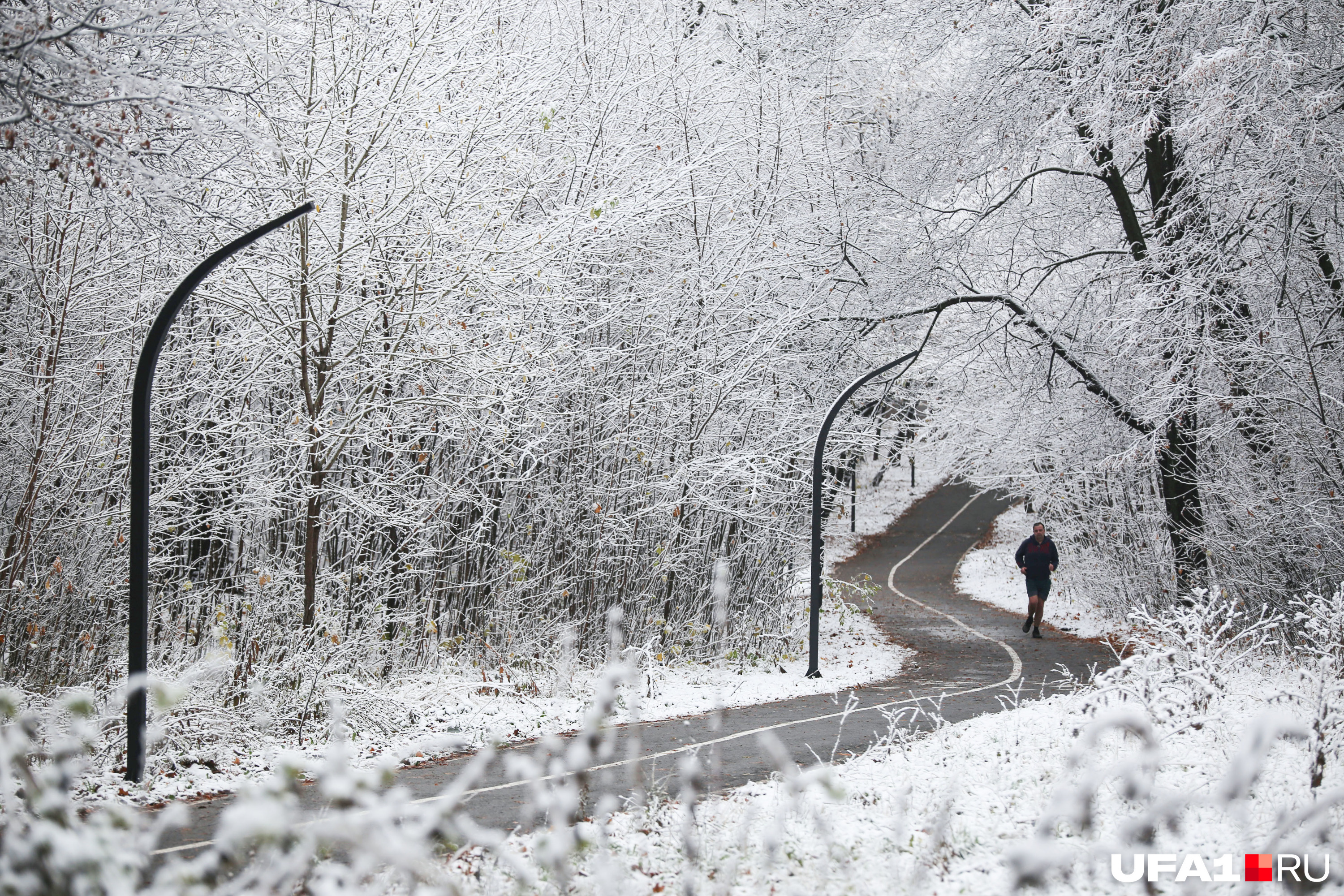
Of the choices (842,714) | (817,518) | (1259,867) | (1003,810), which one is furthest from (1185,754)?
(817,518)

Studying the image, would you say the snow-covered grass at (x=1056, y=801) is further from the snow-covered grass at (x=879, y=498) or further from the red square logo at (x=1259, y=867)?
the snow-covered grass at (x=879, y=498)

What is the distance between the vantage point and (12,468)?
31.3 feet

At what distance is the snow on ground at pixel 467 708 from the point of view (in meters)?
7.25

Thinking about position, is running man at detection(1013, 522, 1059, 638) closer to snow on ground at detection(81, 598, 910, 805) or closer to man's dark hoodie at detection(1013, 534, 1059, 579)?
man's dark hoodie at detection(1013, 534, 1059, 579)

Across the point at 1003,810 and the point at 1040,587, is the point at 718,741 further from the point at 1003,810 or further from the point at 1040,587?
the point at 1040,587

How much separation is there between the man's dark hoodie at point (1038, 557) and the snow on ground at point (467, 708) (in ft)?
13.5

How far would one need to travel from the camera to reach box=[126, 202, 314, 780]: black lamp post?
6.91 m

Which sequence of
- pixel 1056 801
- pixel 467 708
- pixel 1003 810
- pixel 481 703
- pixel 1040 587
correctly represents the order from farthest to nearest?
1. pixel 1040 587
2. pixel 481 703
3. pixel 467 708
4. pixel 1003 810
5. pixel 1056 801

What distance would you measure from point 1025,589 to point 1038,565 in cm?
915

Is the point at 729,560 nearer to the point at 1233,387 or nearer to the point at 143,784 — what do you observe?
the point at 1233,387

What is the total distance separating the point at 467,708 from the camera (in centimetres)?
1009

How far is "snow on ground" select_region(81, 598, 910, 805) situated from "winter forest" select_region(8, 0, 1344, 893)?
0.12 meters

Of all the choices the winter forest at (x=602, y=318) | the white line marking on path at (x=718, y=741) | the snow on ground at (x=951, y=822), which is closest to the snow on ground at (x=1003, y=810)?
the snow on ground at (x=951, y=822)

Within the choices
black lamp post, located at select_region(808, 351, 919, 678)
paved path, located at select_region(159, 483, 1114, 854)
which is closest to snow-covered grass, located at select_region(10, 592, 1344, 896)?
paved path, located at select_region(159, 483, 1114, 854)
